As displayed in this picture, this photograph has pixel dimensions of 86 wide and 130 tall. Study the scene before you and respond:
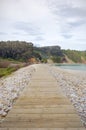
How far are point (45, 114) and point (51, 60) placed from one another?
11433cm

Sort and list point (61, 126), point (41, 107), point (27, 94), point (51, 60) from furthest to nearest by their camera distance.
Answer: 1. point (51, 60)
2. point (27, 94)
3. point (41, 107)
4. point (61, 126)

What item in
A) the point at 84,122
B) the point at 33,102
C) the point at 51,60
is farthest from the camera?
the point at 51,60

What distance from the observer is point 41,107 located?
746cm

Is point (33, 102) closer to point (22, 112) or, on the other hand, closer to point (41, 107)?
point (41, 107)

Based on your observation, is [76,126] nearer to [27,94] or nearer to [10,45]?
[27,94]

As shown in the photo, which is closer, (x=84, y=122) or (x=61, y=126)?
(x=61, y=126)

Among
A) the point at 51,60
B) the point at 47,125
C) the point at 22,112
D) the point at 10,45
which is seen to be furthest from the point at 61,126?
the point at 51,60

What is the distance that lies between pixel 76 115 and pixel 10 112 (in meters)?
1.85

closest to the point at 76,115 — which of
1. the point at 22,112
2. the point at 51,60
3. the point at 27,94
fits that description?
the point at 22,112

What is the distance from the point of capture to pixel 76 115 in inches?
261

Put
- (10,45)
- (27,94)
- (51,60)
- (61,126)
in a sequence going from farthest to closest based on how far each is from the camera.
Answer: (51,60)
(10,45)
(27,94)
(61,126)

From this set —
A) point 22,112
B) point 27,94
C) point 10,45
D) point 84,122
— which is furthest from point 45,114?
point 10,45

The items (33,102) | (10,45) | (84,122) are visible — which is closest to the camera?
(84,122)

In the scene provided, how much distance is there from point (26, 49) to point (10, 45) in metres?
6.54
